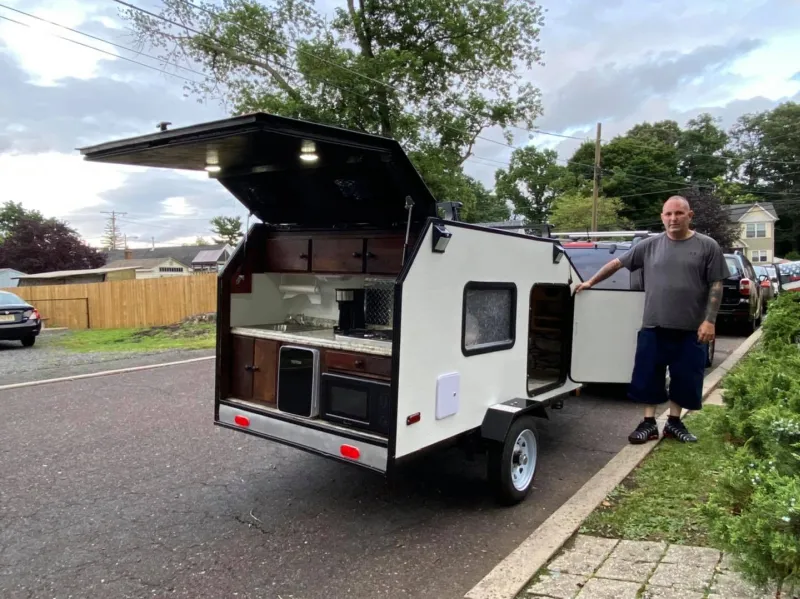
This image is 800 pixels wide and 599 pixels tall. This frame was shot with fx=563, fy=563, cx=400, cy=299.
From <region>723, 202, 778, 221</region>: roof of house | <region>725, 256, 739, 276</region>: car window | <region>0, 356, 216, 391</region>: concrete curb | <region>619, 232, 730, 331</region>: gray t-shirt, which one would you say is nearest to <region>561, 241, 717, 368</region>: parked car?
<region>619, 232, 730, 331</region>: gray t-shirt

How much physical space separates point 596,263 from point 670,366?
8.38 feet

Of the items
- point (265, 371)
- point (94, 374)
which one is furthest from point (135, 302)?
point (265, 371)

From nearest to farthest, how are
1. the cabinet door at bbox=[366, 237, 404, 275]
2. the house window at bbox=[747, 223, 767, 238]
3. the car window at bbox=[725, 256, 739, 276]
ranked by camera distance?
1. the cabinet door at bbox=[366, 237, 404, 275]
2. the car window at bbox=[725, 256, 739, 276]
3. the house window at bbox=[747, 223, 767, 238]

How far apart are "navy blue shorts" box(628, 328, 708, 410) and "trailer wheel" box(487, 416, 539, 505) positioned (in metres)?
1.45

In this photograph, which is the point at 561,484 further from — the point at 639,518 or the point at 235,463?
the point at 235,463

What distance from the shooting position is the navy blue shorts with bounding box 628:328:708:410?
187 inches

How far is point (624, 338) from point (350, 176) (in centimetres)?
321

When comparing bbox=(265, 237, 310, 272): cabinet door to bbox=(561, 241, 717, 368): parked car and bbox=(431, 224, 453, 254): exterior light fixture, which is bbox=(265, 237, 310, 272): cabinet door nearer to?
bbox=(431, 224, 453, 254): exterior light fixture

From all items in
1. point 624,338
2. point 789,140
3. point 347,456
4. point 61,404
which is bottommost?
point 61,404

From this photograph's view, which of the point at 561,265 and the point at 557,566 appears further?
the point at 561,265

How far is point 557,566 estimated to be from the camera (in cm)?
296

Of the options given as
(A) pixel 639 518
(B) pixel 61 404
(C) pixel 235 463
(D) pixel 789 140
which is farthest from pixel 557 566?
(D) pixel 789 140

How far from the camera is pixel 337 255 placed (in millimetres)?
4281

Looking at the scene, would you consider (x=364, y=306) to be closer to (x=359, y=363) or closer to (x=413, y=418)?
(x=359, y=363)
